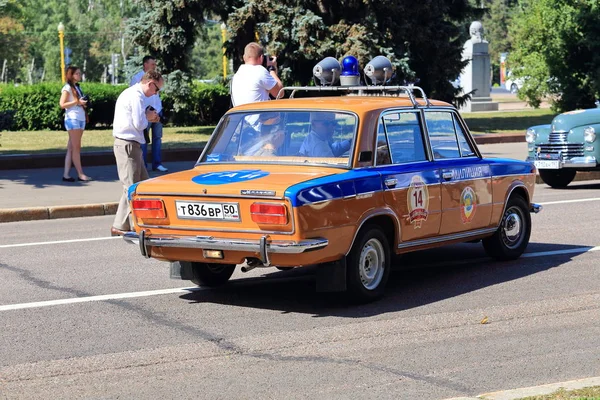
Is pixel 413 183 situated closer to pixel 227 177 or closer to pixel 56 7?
pixel 227 177

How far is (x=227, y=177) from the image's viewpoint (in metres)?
8.08

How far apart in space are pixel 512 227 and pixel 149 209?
385 cm

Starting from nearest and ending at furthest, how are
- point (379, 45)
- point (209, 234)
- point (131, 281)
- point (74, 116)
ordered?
point (209, 234), point (131, 281), point (74, 116), point (379, 45)

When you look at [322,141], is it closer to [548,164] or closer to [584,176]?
[548,164]

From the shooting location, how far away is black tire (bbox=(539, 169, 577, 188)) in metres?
17.7

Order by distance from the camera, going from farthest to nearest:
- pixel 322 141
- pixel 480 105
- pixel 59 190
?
pixel 480 105
pixel 59 190
pixel 322 141

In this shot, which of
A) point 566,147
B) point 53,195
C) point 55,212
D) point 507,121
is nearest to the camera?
point 55,212

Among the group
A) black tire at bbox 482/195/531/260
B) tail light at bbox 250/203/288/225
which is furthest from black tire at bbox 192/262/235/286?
black tire at bbox 482/195/531/260

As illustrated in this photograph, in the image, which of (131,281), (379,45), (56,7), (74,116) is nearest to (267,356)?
(131,281)

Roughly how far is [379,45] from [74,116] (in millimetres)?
13481

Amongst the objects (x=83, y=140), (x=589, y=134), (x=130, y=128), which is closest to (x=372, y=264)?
(x=130, y=128)

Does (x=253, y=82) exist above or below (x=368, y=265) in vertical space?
above

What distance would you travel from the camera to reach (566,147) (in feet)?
56.0

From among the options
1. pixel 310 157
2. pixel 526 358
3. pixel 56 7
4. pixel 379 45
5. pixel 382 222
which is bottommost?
pixel 526 358
